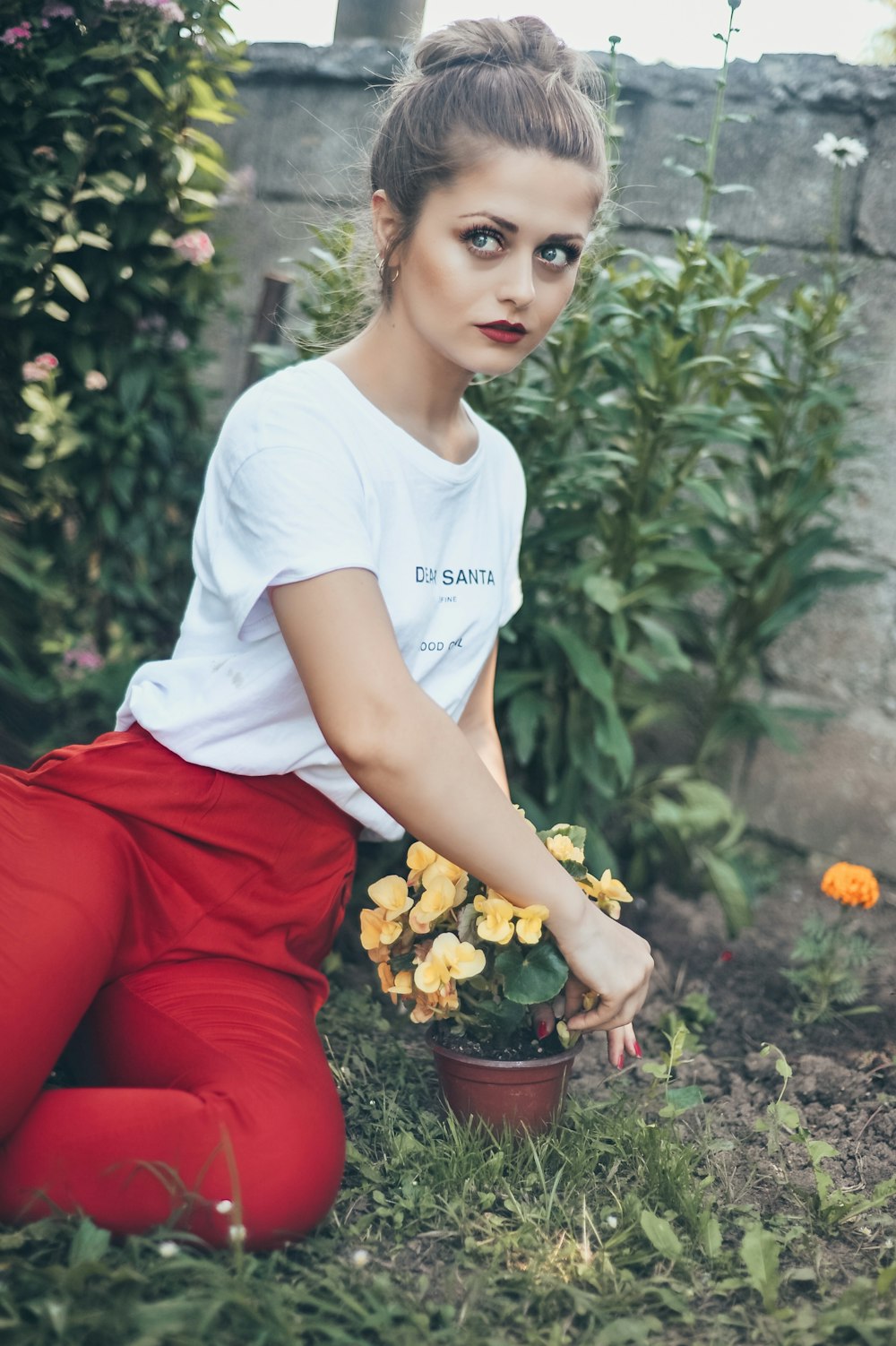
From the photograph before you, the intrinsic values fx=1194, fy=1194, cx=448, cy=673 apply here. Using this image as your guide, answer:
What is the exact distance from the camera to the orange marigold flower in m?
1.94

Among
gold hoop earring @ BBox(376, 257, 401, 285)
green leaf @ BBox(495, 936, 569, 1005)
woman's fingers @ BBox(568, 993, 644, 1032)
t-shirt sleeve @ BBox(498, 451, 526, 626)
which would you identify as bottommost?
woman's fingers @ BBox(568, 993, 644, 1032)

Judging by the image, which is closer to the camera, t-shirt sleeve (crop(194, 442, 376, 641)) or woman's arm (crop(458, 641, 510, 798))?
t-shirt sleeve (crop(194, 442, 376, 641))

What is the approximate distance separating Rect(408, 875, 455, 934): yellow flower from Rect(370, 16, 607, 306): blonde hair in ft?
2.52

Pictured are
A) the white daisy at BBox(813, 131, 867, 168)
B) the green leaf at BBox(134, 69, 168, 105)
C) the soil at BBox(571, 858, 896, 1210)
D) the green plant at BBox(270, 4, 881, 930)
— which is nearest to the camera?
the soil at BBox(571, 858, 896, 1210)

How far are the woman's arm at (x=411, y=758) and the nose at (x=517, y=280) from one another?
1.30 feet

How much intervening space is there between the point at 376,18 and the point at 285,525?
2445 millimetres

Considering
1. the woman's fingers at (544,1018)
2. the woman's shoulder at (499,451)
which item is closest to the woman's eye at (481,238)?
the woman's shoulder at (499,451)

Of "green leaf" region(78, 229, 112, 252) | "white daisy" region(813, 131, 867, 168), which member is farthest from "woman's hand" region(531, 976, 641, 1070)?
"green leaf" region(78, 229, 112, 252)

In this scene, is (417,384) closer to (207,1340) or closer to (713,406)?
(713,406)

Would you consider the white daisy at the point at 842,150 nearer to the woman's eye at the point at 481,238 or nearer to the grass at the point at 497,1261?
the woman's eye at the point at 481,238

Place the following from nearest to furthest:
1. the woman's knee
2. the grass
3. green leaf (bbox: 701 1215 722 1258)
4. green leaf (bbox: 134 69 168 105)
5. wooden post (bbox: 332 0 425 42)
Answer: the grass < the woman's knee < green leaf (bbox: 701 1215 722 1258) < green leaf (bbox: 134 69 168 105) < wooden post (bbox: 332 0 425 42)

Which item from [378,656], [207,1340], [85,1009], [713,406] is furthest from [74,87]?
[207,1340]

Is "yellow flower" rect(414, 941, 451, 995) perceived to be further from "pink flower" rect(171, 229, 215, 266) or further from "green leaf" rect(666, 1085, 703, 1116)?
"pink flower" rect(171, 229, 215, 266)

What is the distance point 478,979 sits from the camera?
1.52 meters
